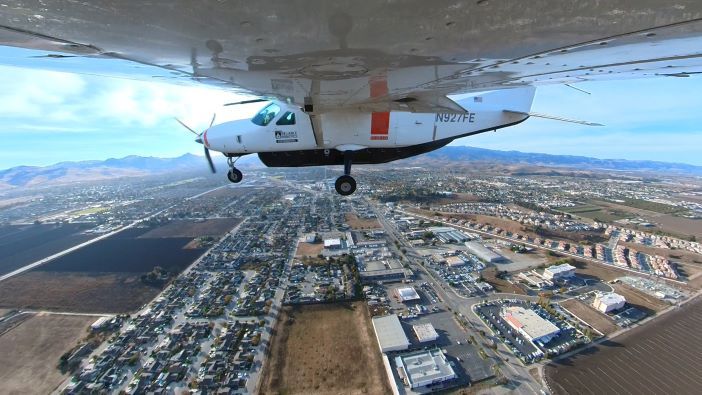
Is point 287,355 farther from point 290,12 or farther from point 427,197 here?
point 427,197

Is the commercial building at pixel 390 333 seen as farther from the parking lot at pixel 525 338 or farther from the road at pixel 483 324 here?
the parking lot at pixel 525 338

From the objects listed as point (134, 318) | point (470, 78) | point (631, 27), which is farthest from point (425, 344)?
point (134, 318)

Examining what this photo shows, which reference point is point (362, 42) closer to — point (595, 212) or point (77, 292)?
point (77, 292)

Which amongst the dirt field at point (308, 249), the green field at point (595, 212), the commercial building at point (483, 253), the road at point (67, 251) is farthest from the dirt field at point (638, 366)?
the road at point (67, 251)

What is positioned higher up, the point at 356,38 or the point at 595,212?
the point at 356,38

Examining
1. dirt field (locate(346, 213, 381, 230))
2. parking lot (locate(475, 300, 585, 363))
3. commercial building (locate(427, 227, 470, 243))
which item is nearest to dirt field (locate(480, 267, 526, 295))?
parking lot (locate(475, 300, 585, 363))

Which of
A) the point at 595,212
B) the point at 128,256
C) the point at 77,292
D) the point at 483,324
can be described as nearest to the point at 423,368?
the point at 483,324

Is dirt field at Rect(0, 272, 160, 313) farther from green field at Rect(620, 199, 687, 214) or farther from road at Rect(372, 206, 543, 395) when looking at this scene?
green field at Rect(620, 199, 687, 214)
